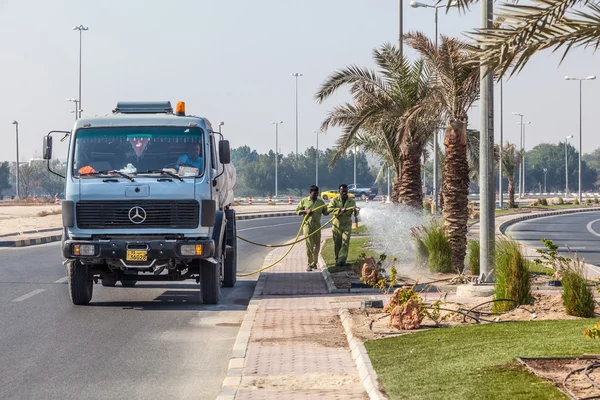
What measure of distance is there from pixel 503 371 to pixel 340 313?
5.26m

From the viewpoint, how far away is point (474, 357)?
9.42m

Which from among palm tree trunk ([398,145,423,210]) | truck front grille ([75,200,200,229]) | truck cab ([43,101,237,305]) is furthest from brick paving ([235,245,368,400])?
palm tree trunk ([398,145,423,210])

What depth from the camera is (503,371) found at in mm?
8578

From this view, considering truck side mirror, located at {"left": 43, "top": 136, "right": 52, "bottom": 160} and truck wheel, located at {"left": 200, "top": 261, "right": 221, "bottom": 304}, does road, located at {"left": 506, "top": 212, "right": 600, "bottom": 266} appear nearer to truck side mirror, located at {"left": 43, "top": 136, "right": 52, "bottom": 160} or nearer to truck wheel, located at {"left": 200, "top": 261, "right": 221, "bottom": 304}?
truck wheel, located at {"left": 200, "top": 261, "right": 221, "bottom": 304}

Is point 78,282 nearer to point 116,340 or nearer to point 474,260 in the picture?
point 116,340

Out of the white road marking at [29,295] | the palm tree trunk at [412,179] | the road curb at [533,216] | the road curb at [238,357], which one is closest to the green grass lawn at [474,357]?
the road curb at [238,357]

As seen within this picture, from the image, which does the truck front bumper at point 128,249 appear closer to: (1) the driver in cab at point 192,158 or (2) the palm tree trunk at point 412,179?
(1) the driver in cab at point 192,158

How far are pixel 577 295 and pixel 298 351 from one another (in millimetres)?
3808

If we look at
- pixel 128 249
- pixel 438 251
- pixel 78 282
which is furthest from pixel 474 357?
pixel 438 251

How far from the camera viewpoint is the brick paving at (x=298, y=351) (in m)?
8.59

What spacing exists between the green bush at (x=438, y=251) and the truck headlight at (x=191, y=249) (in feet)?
20.4

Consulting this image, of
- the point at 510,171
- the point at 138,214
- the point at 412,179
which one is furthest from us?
the point at 510,171

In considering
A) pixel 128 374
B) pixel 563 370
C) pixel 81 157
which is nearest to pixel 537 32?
pixel 563 370

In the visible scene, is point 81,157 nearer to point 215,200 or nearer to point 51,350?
point 215,200
